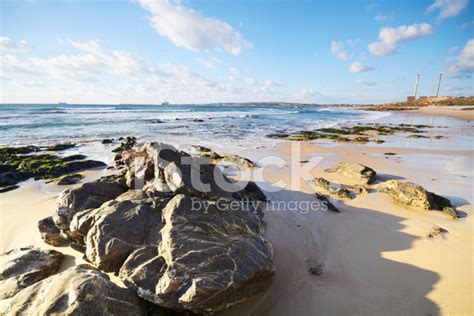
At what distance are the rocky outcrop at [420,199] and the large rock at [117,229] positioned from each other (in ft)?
20.7

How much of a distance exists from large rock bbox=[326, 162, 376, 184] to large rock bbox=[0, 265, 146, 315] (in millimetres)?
7673

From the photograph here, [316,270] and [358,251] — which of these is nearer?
[316,270]

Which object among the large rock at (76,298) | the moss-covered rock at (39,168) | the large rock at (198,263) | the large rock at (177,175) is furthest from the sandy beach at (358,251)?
the large rock at (76,298)

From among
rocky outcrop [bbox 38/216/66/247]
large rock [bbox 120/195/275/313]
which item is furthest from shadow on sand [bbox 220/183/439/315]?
rocky outcrop [bbox 38/216/66/247]

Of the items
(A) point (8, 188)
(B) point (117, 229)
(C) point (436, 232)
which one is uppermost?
(B) point (117, 229)

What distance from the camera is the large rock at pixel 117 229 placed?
12.0 ft

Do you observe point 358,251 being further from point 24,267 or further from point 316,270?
point 24,267

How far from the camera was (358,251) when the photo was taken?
4.69 metres

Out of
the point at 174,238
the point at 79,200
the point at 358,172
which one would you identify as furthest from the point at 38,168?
the point at 358,172

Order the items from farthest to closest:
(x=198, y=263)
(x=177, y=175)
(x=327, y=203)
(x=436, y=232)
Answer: (x=327, y=203), (x=436, y=232), (x=177, y=175), (x=198, y=263)

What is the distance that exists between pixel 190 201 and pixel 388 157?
444 inches

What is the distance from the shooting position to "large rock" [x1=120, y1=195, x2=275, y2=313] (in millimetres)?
2947

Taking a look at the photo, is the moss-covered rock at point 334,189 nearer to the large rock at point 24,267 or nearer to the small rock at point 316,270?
the small rock at point 316,270

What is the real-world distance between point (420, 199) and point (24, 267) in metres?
8.76
